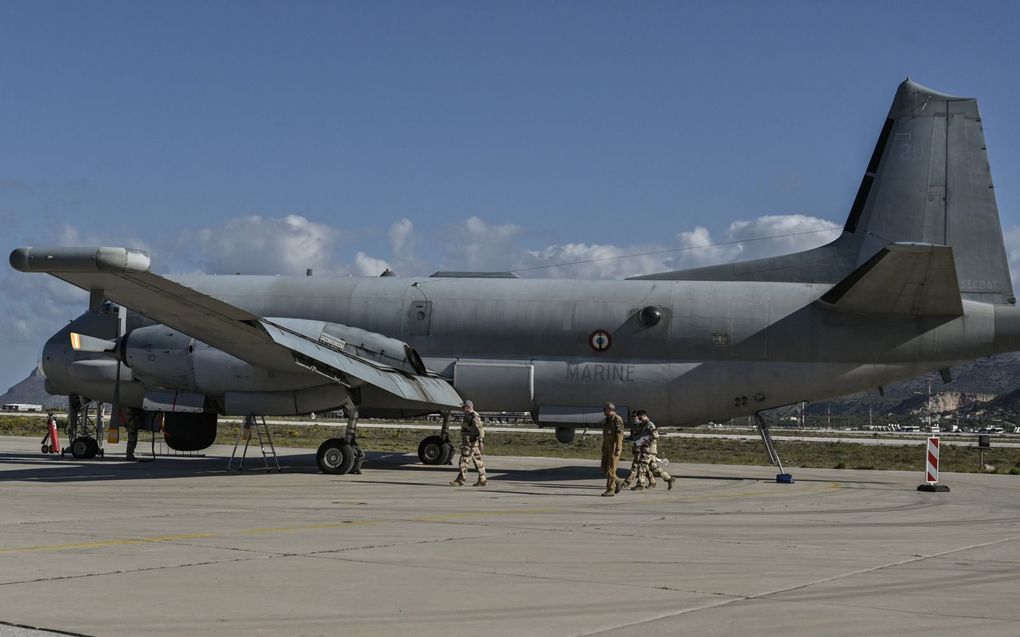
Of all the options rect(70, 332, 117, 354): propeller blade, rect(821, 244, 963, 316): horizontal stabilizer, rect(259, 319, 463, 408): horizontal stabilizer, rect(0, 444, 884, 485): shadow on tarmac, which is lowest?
rect(0, 444, 884, 485): shadow on tarmac

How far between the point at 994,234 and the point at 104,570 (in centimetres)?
2119

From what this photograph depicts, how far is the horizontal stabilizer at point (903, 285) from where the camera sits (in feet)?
70.9

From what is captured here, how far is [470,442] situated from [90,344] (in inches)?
445

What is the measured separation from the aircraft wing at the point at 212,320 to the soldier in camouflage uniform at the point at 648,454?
507 centimetres

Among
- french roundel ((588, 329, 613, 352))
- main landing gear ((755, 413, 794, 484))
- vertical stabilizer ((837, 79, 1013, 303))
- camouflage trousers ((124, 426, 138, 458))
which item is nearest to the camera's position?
vertical stabilizer ((837, 79, 1013, 303))

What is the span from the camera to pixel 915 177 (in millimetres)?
24781

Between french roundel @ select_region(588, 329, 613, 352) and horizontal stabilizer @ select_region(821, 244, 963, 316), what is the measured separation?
16.3 feet

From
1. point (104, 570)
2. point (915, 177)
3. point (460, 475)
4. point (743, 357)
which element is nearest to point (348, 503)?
point (460, 475)

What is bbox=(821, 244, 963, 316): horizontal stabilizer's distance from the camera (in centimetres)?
2161

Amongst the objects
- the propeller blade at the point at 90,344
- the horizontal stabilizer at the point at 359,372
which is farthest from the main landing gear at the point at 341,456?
the propeller blade at the point at 90,344

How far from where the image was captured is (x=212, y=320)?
69.1 feet

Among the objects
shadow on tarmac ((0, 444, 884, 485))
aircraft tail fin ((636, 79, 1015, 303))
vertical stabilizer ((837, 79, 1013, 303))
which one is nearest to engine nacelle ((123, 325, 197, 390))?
shadow on tarmac ((0, 444, 884, 485))

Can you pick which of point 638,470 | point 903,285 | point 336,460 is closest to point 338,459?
point 336,460

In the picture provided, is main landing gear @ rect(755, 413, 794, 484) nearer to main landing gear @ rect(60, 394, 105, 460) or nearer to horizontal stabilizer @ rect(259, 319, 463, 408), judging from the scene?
horizontal stabilizer @ rect(259, 319, 463, 408)
